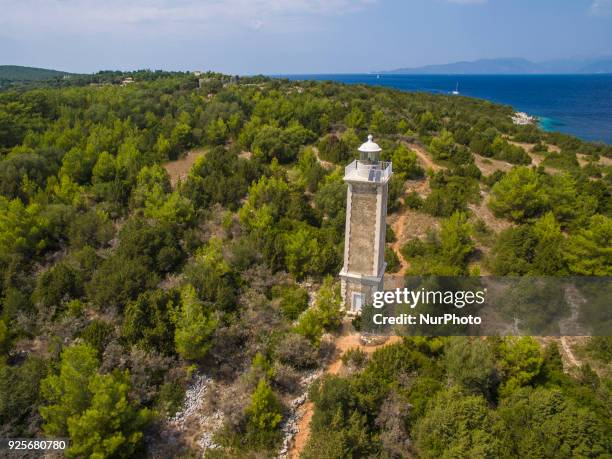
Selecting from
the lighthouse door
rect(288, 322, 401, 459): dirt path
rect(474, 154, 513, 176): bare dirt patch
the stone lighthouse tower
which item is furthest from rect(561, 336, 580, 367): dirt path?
rect(474, 154, 513, 176): bare dirt patch

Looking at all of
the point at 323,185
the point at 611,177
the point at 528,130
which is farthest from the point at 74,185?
the point at 528,130

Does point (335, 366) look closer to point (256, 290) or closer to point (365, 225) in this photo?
point (256, 290)

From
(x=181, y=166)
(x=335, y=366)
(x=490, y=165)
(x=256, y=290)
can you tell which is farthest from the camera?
(x=490, y=165)

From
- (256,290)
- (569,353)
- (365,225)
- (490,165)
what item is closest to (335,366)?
(256,290)

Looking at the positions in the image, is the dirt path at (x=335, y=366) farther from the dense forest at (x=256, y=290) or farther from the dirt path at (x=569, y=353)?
the dirt path at (x=569, y=353)

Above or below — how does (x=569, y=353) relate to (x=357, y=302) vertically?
below

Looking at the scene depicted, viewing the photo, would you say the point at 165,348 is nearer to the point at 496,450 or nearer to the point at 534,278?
Answer: the point at 496,450
